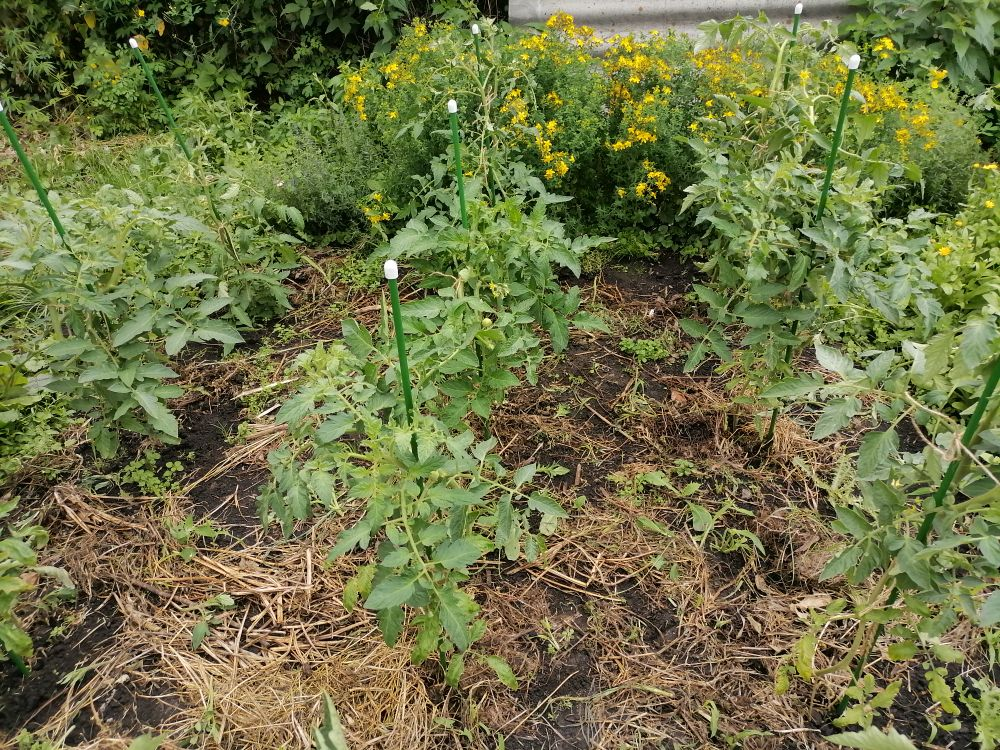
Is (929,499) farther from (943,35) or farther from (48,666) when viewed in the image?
(943,35)

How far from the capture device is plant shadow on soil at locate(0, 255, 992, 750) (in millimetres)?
1991

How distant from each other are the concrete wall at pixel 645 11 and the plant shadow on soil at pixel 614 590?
2.77m

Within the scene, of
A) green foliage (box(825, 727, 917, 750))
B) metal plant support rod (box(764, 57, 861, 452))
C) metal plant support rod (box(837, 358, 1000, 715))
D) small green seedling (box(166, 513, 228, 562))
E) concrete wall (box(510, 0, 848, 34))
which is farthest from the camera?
concrete wall (box(510, 0, 848, 34))

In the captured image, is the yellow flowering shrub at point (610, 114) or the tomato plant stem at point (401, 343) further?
the yellow flowering shrub at point (610, 114)

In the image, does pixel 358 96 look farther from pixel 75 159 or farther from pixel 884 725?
pixel 884 725

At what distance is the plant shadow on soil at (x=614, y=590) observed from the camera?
6.53ft

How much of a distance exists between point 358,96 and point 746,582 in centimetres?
284

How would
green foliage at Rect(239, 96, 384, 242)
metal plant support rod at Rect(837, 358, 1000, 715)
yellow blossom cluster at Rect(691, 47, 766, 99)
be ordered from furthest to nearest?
1. green foliage at Rect(239, 96, 384, 242)
2. yellow blossom cluster at Rect(691, 47, 766, 99)
3. metal plant support rod at Rect(837, 358, 1000, 715)

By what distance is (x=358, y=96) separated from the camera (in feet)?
11.8

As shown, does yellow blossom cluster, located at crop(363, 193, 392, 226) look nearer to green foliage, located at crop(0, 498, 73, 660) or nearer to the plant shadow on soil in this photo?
the plant shadow on soil

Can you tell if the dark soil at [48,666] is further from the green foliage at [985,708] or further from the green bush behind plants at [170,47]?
the green bush behind plants at [170,47]

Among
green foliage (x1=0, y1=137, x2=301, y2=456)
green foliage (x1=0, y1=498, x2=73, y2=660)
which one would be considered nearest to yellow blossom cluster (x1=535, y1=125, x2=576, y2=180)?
green foliage (x1=0, y1=137, x2=301, y2=456)

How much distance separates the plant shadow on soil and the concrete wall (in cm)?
277

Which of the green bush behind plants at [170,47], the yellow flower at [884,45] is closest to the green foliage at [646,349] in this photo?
the yellow flower at [884,45]
